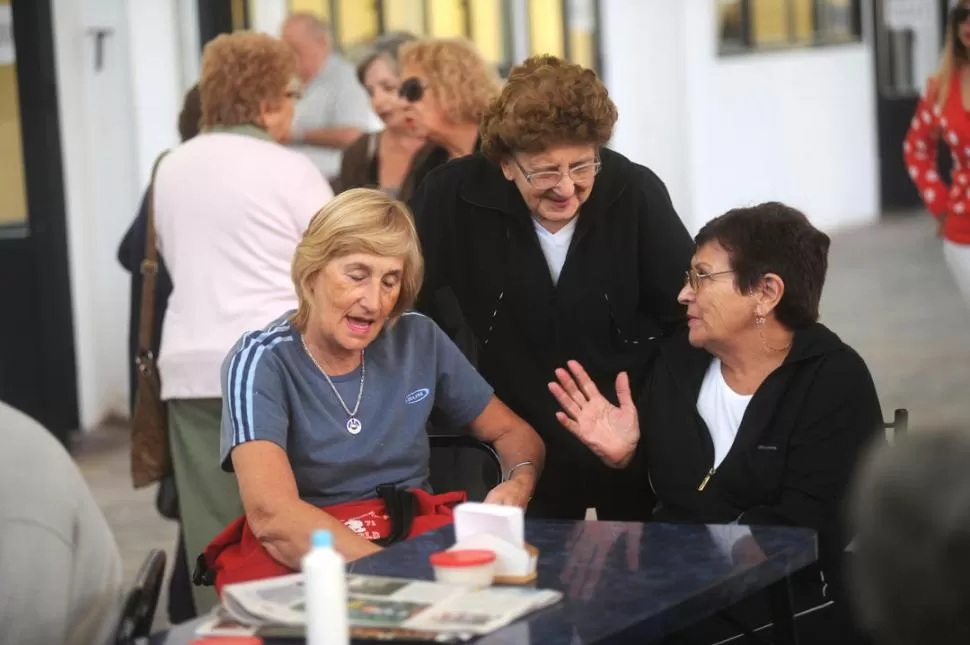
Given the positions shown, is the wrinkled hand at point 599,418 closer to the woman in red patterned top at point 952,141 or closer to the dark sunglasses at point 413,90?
the dark sunglasses at point 413,90

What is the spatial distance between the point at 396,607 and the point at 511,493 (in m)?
1.06

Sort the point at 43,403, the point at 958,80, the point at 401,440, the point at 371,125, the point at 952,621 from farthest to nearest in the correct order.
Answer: the point at 371,125 < the point at 43,403 < the point at 958,80 < the point at 401,440 < the point at 952,621

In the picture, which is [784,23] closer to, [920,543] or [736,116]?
[736,116]

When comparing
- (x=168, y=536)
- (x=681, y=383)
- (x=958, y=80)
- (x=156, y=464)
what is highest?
(x=958, y=80)

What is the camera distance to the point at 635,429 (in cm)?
362

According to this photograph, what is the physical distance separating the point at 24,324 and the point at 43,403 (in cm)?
35

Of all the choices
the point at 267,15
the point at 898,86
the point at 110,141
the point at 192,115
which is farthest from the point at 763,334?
the point at 898,86

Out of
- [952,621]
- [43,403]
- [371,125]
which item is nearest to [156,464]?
[43,403]

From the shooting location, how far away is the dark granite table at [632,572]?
8.31 feet

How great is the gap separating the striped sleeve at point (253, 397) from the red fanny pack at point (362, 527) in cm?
15

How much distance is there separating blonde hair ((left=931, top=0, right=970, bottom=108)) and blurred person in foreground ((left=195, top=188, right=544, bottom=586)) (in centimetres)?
318

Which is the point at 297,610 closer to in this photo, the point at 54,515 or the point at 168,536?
the point at 54,515

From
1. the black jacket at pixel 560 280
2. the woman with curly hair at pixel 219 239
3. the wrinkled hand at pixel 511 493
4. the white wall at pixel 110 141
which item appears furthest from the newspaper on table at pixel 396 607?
the white wall at pixel 110 141

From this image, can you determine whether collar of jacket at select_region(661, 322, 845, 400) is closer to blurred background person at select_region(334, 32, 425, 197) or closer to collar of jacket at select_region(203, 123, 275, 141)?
collar of jacket at select_region(203, 123, 275, 141)
